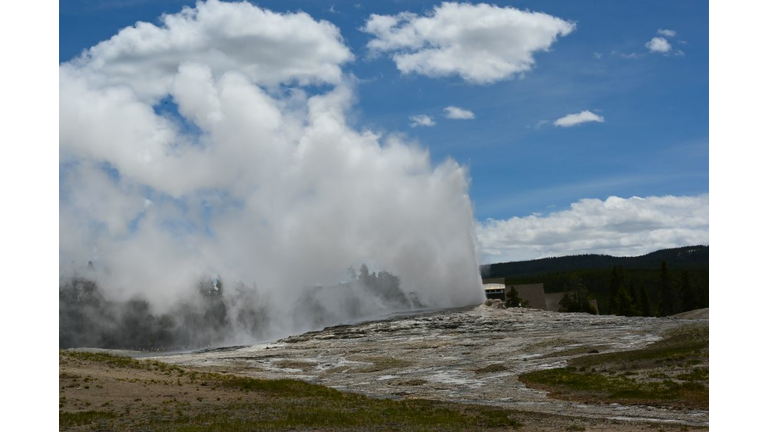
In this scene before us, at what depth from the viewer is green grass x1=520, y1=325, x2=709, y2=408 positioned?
117 ft

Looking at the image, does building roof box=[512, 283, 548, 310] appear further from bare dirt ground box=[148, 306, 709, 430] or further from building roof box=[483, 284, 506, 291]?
bare dirt ground box=[148, 306, 709, 430]

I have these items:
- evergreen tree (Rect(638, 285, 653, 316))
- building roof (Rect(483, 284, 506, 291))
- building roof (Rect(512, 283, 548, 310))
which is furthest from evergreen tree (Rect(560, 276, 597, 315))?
building roof (Rect(483, 284, 506, 291))

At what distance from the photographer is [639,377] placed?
42.0m

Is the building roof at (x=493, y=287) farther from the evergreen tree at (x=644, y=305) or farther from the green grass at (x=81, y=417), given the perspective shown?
the green grass at (x=81, y=417)

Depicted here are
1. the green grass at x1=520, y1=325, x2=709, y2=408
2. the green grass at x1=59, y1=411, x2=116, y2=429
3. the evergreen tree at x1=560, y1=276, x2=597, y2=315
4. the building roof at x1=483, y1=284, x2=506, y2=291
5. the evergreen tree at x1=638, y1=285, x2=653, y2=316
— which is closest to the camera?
the green grass at x1=59, y1=411, x2=116, y2=429

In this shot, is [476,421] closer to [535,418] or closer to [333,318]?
[535,418]

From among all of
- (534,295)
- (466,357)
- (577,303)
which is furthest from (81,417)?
(534,295)

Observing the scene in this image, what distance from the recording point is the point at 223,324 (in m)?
120

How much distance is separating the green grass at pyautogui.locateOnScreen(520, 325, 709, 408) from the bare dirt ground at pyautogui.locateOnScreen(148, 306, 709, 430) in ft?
5.22

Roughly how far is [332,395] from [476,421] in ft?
41.7

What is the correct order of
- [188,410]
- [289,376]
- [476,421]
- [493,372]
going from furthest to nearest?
[289,376] < [493,372] < [188,410] < [476,421]

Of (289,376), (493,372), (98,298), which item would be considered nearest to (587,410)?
(493,372)

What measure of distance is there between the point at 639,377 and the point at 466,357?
22.1 meters

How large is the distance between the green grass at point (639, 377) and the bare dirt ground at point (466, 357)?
1.59 m
